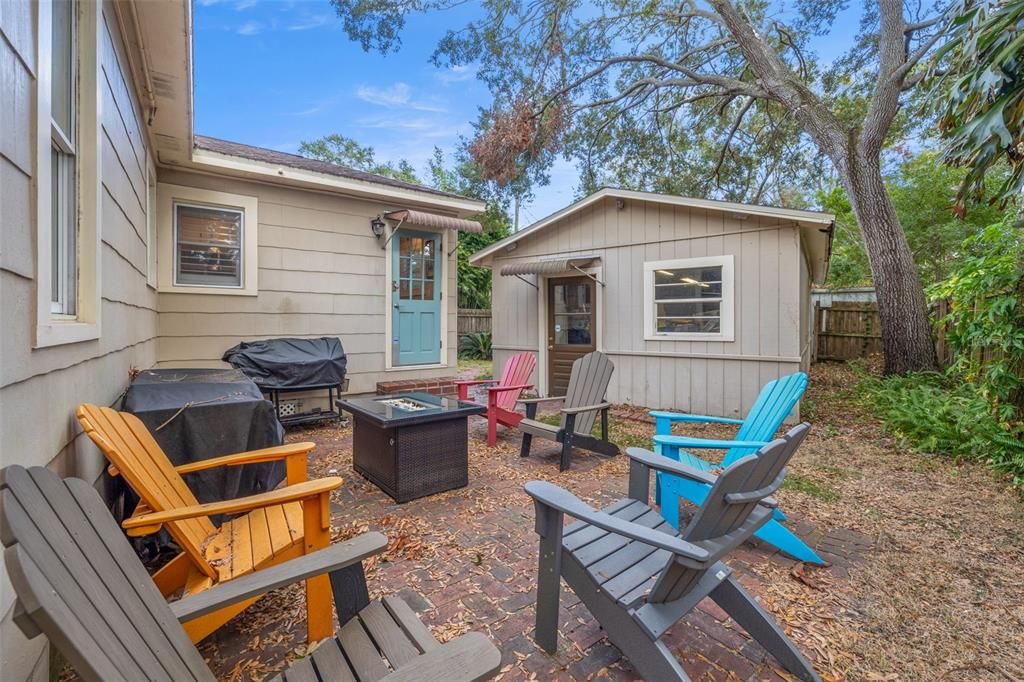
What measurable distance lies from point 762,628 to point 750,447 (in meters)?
1.15

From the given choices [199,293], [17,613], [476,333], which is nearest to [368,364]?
[199,293]

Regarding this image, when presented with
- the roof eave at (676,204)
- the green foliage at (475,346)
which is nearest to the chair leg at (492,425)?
the roof eave at (676,204)

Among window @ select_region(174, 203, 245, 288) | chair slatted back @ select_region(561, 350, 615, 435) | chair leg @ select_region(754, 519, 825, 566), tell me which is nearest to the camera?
chair leg @ select_region(754, 519, 825, 566)

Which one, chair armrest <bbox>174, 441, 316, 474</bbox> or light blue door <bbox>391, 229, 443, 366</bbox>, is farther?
light blue door <bbox>391, 229, 443, 366</bbox>

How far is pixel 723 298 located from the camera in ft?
20.2

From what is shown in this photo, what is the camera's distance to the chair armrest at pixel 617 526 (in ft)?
4.64

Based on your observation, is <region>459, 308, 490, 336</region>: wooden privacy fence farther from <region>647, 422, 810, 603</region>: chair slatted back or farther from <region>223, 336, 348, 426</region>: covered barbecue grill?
<region>647, 422, 810, 603</region>: chair slatted back

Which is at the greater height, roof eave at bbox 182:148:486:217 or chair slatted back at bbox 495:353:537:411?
roof eave at bbox 182:148:486:217

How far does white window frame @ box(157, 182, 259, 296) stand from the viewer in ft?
15.6

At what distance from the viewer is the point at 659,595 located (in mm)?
1547

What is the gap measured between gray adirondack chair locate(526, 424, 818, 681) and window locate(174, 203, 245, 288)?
490 cm

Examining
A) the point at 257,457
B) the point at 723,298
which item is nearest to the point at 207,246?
the point at 257,457

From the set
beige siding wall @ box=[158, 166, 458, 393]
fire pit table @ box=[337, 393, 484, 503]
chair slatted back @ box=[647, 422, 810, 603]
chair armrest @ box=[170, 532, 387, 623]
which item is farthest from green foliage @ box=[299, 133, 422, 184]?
chair slatted back @ box=[647, 422, 810, 603]

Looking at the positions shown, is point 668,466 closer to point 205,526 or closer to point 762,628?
point 762,628
